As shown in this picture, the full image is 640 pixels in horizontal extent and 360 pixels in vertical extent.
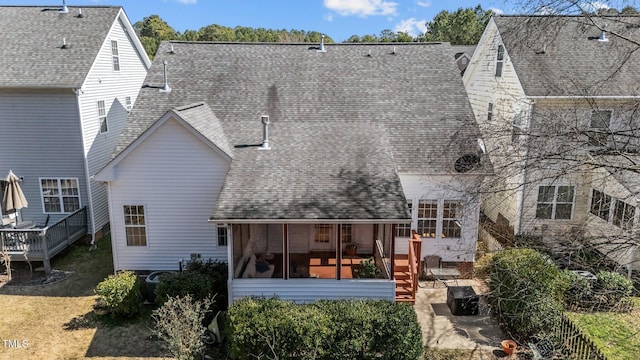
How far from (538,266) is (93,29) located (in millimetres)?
20105

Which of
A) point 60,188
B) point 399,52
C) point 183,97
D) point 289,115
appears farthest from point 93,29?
point 399,52

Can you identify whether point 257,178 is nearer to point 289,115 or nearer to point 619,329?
point 289,115

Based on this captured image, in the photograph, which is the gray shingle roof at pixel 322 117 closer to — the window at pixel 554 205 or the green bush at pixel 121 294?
the green bush at pixel 121 294

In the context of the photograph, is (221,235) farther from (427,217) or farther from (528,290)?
(528,290)

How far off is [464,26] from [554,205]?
55.9 metres

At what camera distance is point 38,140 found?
17.7 m

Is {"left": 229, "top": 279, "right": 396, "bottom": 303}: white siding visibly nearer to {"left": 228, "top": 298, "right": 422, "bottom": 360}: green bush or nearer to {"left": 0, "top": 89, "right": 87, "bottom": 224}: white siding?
{"left": 228, "top": 298, "right": 422, "bottom": 360}: green bush

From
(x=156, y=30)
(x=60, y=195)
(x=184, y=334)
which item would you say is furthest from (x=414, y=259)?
(x=156, y=30)

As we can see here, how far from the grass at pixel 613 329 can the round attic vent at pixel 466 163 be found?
5.69 meters

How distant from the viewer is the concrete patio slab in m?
11.7

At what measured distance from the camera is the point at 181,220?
47.7 ft

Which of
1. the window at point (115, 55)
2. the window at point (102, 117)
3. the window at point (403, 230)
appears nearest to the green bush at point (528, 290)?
the window at point (403, 230)

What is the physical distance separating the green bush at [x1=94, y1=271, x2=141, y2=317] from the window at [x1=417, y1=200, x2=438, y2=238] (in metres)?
9.86

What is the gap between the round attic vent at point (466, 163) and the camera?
1574cm
